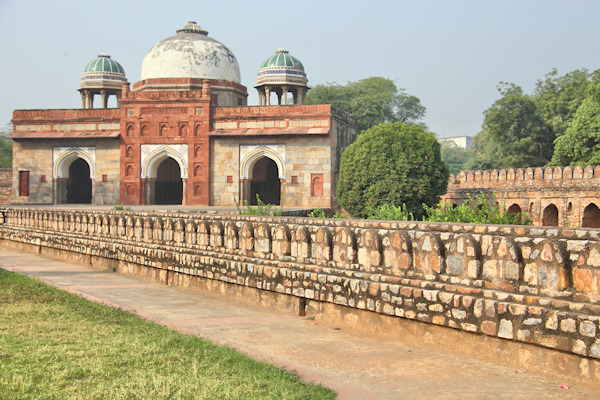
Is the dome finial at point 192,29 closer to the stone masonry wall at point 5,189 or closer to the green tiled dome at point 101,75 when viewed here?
the green tiled dome at point 101,75

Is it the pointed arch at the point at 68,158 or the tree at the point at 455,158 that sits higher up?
the tree at the point at 455,158

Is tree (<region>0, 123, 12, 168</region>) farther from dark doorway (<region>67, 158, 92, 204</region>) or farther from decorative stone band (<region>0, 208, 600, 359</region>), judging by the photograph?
decorative stone band (<region>0, 208, 600, 359</region>)

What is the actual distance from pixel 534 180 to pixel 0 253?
1736 cm

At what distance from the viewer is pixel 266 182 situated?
23.1 m

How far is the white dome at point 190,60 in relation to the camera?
2275 centimetres

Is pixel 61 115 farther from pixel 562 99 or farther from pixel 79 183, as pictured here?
pixel 562 99

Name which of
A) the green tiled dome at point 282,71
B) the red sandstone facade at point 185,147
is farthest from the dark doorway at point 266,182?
the green tiled dome at point 282,71

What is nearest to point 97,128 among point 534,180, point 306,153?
point 306,153

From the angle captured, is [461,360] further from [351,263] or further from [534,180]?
[534,180]

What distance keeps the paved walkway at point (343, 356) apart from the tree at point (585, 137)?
64.1 ft

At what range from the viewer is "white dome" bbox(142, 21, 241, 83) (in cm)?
2275

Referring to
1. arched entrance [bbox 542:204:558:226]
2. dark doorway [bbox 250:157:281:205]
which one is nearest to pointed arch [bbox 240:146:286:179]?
dark doorway [bbox 250:157:281:205]

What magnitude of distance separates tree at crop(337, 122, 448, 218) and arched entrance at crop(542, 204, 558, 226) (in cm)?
614

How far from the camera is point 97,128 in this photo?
2145cm
